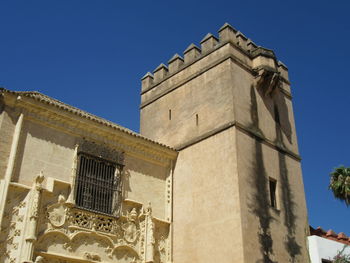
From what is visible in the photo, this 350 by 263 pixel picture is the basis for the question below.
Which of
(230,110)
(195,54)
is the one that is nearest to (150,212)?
(230,110)

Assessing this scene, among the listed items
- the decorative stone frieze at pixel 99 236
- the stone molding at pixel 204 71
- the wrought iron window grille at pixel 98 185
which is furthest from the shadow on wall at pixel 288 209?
the wrought iron window grille at pixel 98 185

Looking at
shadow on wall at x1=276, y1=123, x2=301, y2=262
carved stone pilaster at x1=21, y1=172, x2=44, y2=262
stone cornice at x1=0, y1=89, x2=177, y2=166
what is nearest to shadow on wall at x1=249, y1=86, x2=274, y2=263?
shadow on wall at x1=276, y1=123, x2=301, y2=262

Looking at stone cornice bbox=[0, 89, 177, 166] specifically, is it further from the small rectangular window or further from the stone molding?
the stone molding

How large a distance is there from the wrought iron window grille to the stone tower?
2.53m

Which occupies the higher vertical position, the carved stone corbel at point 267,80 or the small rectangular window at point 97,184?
the carved stone corbel at point 267,80

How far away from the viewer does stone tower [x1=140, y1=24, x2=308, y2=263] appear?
1400 cm

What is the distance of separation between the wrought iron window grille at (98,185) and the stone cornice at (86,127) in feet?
2.39

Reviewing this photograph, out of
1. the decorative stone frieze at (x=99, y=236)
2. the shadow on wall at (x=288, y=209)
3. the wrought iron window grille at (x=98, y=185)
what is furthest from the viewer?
the shadow on wall at (x=288, y=209)

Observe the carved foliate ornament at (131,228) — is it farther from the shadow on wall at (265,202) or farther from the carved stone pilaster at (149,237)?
the shadow on wall at (265,202)

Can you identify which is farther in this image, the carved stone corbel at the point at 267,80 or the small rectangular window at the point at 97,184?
the carved stone corbel at the point at 267,80

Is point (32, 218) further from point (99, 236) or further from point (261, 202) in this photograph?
point (261, 202)

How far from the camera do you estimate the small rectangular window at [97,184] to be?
13.5 meters

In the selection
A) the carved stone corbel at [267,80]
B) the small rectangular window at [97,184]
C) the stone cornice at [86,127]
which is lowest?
the small rectangular window at [97,184]

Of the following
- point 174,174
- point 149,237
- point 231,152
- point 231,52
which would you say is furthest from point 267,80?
point 149,237
